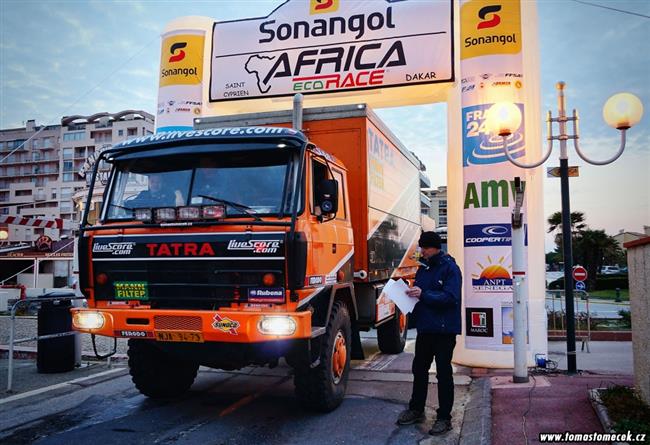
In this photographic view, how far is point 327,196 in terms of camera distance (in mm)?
5559

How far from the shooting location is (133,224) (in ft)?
17.8

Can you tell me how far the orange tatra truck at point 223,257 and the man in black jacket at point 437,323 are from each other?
3.04ft

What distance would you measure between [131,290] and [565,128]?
5.95 metres

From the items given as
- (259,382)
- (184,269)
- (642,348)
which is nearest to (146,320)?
(184,269)

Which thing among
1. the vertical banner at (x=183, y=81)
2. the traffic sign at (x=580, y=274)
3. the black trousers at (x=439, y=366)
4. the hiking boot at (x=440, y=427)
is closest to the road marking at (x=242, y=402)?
the black trousers at (x=439, y=366)

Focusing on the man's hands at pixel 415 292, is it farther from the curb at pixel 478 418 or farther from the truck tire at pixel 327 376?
the curb at pixel 478 418

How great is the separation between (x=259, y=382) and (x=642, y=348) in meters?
4.75

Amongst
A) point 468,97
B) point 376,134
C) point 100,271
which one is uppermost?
point 468,97

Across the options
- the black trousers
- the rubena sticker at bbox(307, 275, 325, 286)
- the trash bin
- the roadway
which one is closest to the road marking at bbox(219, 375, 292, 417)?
the roadway

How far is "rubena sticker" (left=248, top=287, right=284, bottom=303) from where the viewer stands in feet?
16.1

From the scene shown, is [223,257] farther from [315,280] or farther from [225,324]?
[315,280]

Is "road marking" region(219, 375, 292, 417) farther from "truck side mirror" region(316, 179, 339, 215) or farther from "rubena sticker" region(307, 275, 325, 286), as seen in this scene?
"truck side mirror" region(316, 179, 339, 215)

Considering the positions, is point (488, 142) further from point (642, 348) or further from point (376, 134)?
point (642, 348)

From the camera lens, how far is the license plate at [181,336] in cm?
495
